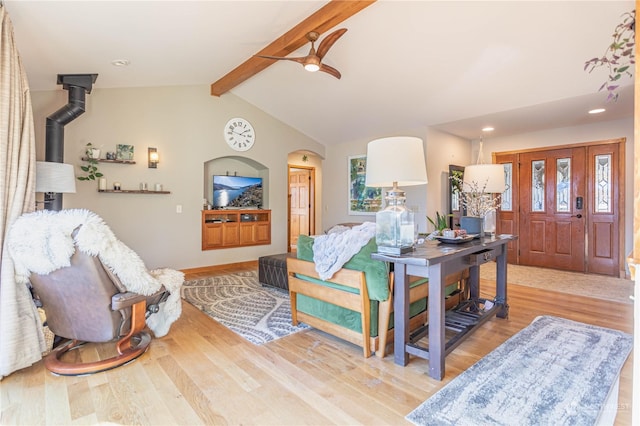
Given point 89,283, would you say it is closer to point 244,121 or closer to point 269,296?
point 269,296

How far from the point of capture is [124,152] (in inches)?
192

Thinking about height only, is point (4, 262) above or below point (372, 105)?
below

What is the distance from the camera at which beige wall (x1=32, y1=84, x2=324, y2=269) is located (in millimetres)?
4586

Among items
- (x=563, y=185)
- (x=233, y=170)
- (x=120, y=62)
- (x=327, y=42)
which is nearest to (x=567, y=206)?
(x=563, y=185)

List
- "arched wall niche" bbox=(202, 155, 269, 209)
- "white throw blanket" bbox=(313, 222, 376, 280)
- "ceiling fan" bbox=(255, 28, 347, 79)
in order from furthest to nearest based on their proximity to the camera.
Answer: "arched wall niche" bbox=(202, 155, 269, 209), "ceiling fan" bbox=(255, 28, 347, 79), "white throw blanket" bbox=(313, 222, 376, 280)

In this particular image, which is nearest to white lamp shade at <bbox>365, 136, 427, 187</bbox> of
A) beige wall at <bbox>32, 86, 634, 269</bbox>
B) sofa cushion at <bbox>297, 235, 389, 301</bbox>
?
sofa cushion at <bbox>297, 235, 389, 301</bbox>

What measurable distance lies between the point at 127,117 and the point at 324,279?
416cm

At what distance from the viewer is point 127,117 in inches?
193

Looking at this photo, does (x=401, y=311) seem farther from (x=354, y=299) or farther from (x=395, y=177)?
(x=395, y=177)

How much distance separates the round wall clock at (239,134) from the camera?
5898 millimetres

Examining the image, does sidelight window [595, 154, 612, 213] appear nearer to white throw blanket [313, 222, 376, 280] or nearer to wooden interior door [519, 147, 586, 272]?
wooden interior door [519, 147, 586, 272]

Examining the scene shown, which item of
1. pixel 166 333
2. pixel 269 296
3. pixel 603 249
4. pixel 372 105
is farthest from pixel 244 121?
pixel 603 249

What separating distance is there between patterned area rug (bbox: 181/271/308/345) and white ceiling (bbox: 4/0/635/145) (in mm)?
2899

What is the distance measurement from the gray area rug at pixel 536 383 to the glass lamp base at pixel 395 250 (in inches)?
33.3
